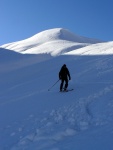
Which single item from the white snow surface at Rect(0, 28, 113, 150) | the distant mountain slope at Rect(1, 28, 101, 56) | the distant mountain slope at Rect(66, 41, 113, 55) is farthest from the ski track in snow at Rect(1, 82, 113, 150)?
the distant mountain slope at Rect(1, 28, 101, 56)

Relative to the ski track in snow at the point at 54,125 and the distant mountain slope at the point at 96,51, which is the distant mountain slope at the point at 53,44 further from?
the ski track in snow at the point at 54,125

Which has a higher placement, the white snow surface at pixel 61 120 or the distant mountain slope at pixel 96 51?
the distant mountain slope at pixel 96 51

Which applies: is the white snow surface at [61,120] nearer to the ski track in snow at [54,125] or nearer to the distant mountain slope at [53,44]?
the ski track in snow at [54,125]

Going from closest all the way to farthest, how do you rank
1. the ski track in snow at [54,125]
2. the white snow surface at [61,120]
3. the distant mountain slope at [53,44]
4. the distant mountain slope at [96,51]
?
the white snow surface at [61,120]
the ski track in snow at [54,125]
the distant mountain slope at [96,51]
the distant mountain slope at [53,44]

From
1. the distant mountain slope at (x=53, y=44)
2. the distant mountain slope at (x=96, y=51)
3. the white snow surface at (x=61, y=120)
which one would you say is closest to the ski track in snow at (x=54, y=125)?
the white snow surface at (x=61, y=120)

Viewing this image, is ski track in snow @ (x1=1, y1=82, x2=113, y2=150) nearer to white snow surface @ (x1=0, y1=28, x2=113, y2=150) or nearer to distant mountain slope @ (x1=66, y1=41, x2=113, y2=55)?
white snow surface @ (x1=0, y1=28, x2=113, y2=150)

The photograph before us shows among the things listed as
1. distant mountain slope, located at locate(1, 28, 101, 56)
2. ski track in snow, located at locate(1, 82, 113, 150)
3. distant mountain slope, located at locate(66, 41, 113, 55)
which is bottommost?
ski track in snow, located at locate(1, 82, 113, 150)

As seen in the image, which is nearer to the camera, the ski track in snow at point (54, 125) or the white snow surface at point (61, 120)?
the white snow surface at point (61, 120)

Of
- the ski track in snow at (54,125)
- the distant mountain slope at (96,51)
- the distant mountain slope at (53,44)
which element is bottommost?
the ski track in snow at (54,125)

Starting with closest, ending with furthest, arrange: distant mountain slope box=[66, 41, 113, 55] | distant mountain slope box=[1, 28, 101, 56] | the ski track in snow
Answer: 1. the ski track in snow
2. distant mountain slope box=[66, 41, 113, 55]
3. distant mountain slope box=[1, 28, 101, 56]

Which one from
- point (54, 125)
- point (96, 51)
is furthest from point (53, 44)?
point (54, 125)

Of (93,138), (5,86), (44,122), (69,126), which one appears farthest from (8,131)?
(5,86)

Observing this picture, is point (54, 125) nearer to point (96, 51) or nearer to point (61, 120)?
point (61, 120)

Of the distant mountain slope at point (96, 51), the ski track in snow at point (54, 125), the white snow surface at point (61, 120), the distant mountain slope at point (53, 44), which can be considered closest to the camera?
the white snow surface at point (61, 120)
